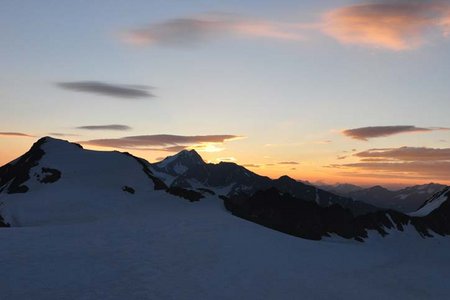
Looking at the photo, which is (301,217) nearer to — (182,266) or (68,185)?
(68,185)

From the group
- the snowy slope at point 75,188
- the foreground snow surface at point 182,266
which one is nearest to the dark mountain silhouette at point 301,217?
the snowy slope at point 75,188

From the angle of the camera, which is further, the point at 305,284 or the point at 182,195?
the point at 182,195

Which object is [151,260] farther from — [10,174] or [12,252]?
[10,174]

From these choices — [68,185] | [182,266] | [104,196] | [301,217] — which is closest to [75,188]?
[68,185]

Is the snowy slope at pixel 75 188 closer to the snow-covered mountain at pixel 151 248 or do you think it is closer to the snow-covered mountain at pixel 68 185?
the snow-covered mountain at pixel 68 185

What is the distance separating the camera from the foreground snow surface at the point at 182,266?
75.6 feet

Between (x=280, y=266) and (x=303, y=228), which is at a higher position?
(x=280, y=266)

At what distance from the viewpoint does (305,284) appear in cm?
2977

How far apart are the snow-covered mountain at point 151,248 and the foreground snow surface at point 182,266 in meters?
0.08

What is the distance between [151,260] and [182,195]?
42198 millimetres

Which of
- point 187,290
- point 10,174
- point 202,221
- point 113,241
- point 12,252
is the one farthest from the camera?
point 10,174

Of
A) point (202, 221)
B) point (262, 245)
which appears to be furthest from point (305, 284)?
point (202, 221)

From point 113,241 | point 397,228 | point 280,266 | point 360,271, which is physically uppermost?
point 113,241

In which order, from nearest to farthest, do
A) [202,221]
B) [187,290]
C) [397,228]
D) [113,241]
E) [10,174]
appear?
[187,290] < [113,241] < [202,221] < [10,174] < [397,228]
